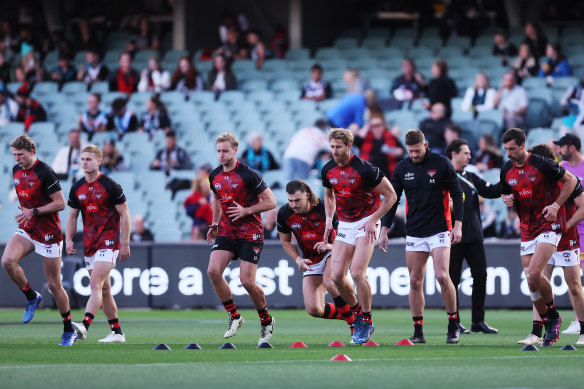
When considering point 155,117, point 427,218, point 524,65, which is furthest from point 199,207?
point 427,218

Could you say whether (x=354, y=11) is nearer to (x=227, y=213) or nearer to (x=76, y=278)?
(x=76, y=278)

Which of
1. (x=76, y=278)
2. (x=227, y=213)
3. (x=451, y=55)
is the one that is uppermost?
(x=451, y=55)

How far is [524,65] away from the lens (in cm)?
2380

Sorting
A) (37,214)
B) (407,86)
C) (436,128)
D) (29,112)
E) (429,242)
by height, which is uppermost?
(407,86)

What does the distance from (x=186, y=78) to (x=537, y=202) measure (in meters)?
16.2

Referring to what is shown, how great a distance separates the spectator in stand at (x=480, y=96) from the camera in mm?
22797

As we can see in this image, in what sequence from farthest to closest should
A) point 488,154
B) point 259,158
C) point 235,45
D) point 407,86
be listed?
point 235,45, point 407,86, point 259,158, point 488,154

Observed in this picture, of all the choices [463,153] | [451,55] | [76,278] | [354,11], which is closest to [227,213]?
[463,153]

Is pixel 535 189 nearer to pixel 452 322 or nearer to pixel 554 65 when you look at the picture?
pixel 452 322

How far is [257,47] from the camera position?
27.6 meters

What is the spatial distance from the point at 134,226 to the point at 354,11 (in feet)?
39.0

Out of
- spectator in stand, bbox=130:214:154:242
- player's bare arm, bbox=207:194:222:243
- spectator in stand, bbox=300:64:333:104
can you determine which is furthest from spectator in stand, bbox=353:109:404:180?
player's bare arm, bbox=207:194:222:243

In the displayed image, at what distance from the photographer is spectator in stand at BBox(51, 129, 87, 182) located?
2327 cm

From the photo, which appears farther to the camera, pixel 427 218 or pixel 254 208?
pixel 254 208
